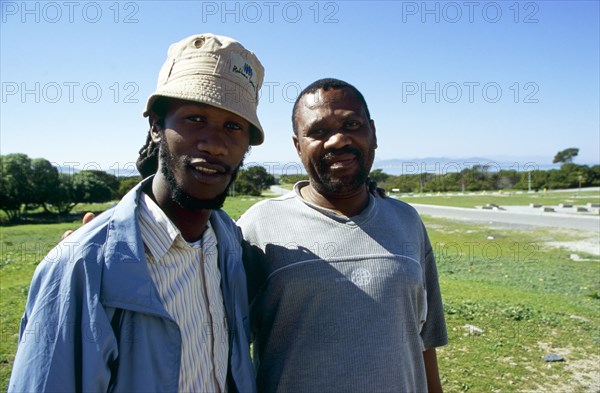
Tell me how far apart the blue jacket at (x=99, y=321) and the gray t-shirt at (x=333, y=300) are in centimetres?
69

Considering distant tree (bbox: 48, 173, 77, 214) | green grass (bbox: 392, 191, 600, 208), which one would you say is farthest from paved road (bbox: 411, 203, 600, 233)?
distant tree (bbox: 48, 173, 77, 214)

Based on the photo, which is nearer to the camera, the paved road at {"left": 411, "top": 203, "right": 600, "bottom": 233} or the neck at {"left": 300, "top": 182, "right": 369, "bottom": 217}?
the neck at {"left": 300, "top": 182, "right": 369, "bottom": 217}

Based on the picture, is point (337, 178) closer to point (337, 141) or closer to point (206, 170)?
point (337, 141)

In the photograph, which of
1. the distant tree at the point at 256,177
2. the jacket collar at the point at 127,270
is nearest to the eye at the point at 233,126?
the jacket collar at the point at 127,270

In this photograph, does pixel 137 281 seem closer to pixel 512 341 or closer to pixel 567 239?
pixel 512 341

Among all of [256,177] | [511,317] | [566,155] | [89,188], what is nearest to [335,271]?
[511,317]

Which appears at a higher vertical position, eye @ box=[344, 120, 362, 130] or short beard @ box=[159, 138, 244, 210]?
eye @ box=[344, 120, 362, 130]

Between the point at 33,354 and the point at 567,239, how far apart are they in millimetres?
21168

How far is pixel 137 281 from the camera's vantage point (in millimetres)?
1640

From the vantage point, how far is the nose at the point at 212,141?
6.22ft

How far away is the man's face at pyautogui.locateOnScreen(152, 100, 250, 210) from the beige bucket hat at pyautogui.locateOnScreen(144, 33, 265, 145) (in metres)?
0.06

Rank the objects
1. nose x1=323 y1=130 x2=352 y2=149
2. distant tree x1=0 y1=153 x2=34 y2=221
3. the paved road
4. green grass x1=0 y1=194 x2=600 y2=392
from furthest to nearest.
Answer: distant tree x1=0 y1=153 x2=34 y2=221 → the paved road → green grass x1=0 y1=194 x2=600 y2=392 → nose x1=323 y1=130 x2=352 y2=149

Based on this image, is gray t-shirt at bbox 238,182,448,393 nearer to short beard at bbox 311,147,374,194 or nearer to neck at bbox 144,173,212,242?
short beard at bbox 311,147,374,194

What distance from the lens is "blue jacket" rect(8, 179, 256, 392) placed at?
4.80 feet
